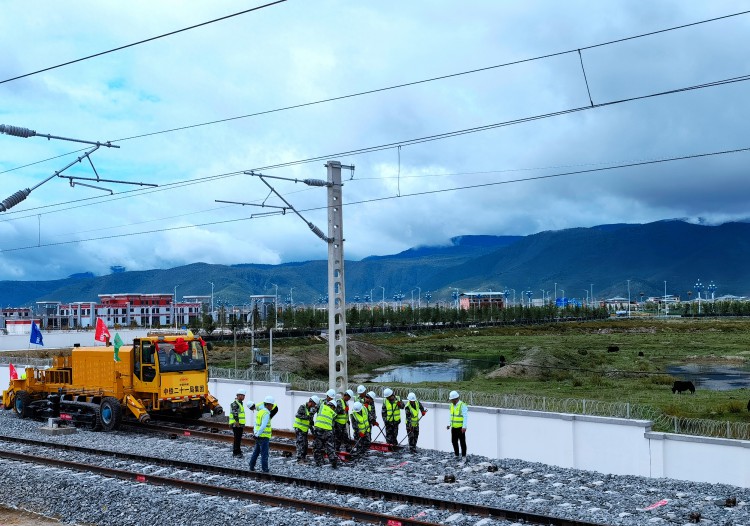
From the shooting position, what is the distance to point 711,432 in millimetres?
21703

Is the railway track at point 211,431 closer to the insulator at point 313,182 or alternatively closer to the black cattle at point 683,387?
the insulator at point 313,182

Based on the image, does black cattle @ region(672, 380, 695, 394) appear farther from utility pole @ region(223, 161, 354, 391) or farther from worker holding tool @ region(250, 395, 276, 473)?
worker holding tool @ region(250, 395, 276, 473)

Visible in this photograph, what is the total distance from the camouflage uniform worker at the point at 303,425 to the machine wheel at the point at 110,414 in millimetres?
9126

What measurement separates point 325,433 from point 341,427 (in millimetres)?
1832

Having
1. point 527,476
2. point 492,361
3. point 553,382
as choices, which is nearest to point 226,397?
point 527,476

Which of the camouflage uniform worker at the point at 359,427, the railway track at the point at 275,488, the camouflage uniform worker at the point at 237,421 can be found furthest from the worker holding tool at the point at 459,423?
the camouflage uniform worker at the point at 237,421

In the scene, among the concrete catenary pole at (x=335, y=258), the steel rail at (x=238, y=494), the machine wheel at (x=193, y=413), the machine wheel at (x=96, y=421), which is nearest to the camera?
the steel rail at (x=238, y=494)

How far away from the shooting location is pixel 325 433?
797 inches

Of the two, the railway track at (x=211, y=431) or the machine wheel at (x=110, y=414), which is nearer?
the railway track at (x=211, y=431)

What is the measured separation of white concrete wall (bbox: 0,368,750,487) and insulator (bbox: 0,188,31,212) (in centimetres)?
1415

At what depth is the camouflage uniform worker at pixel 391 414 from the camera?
2297 centimetres

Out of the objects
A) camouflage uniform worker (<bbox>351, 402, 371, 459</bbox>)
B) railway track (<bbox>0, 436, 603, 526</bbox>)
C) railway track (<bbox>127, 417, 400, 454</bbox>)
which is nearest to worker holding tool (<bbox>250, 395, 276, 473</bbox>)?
railway track (<bbox>0, 436, 603, 526</bbox>)

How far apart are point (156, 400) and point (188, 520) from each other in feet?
41.9

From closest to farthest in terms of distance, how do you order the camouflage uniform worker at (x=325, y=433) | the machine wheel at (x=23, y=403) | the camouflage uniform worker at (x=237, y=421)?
the camouflage uniform worker at (x=325, y=433), the camouflage uniform worker at (x=237, y=421), the machine wheel at (x=23, y=403)
